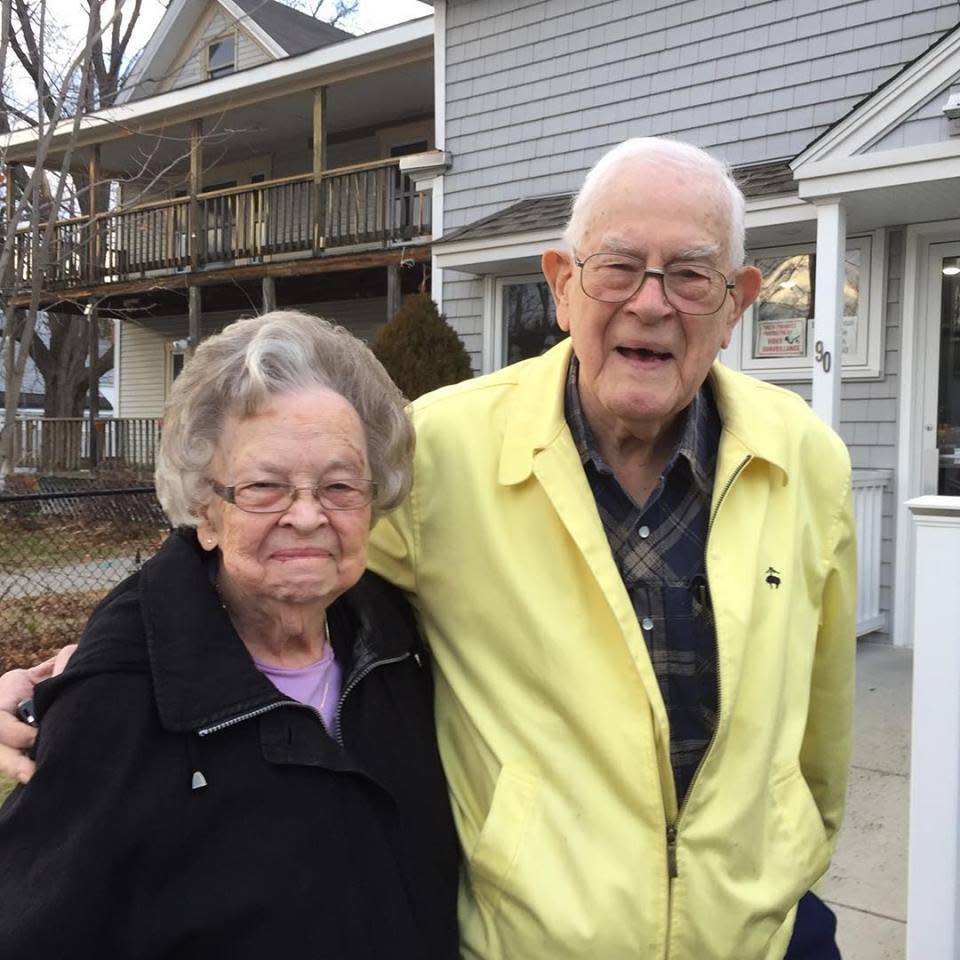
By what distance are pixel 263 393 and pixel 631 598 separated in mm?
649

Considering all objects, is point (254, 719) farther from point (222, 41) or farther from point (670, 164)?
point (222, 41)

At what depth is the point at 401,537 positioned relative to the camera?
1571 millimetres

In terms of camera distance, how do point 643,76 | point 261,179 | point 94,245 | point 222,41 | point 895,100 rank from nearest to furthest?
point 895,100 → point 643,76 → point 94,245 → point 261,179 → point 222,41

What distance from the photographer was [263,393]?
138 cm

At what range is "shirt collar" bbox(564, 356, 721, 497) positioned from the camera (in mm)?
1606

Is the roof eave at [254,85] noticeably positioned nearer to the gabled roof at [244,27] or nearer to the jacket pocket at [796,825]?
the gabled roof at [244,27]

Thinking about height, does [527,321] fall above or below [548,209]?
below

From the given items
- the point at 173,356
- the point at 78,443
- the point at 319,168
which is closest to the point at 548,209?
the point at 319,168

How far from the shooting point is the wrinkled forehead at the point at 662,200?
1.49m

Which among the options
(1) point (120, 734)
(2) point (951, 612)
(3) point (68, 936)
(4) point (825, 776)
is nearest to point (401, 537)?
(1) point (120, 734)

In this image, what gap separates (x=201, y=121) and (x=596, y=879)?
13904 millimetres

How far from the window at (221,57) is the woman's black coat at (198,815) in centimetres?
1679

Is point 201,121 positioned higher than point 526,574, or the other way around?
point 201,121

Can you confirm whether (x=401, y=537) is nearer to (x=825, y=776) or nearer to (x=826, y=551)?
(x=826, y=551)
